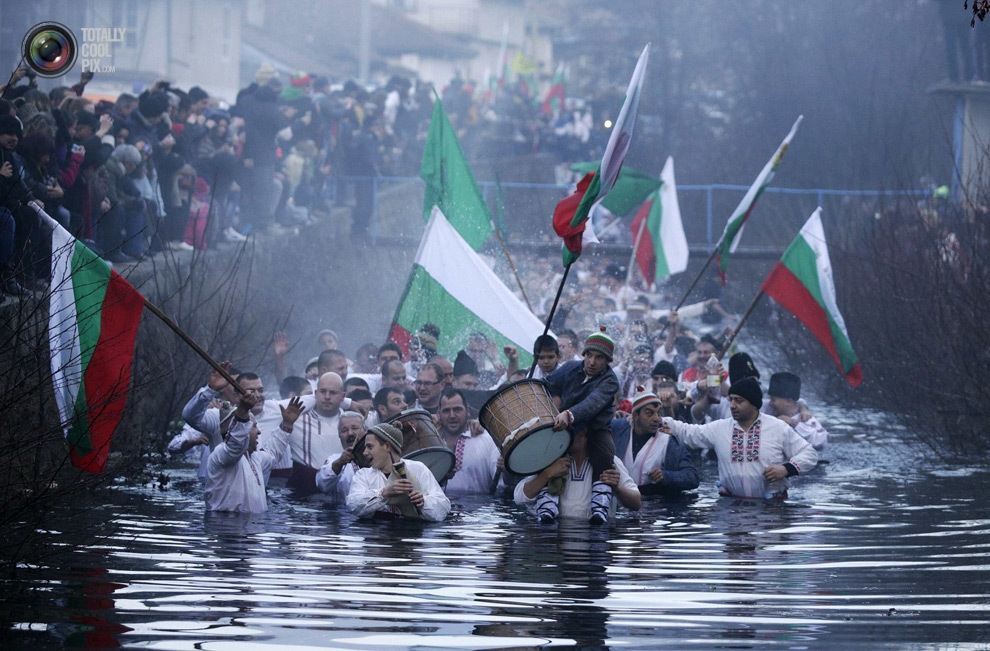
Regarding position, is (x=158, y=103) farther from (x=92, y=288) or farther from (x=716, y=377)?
(x=92, y=288)

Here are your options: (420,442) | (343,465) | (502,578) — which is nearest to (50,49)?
(343,465)

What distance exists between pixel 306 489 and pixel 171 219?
293 inches

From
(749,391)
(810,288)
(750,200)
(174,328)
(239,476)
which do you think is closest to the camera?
(174,328)

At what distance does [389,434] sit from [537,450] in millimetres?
1125

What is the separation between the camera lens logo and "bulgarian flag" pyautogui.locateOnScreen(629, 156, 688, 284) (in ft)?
46.0

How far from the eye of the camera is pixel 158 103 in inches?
883

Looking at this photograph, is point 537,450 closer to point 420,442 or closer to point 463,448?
point 420,442

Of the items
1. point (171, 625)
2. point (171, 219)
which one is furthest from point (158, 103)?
point (171, 625)

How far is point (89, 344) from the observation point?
11.7 metres

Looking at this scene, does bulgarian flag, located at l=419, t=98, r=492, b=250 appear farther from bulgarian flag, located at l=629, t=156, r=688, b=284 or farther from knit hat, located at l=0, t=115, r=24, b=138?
knit hat, located at l=0, t=115, r=24, b=138

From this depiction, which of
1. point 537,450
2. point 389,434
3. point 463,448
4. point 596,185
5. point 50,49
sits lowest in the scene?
point 463,448

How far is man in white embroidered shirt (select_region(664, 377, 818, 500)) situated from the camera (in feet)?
52.0

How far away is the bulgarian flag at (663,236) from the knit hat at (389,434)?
46.4 feet

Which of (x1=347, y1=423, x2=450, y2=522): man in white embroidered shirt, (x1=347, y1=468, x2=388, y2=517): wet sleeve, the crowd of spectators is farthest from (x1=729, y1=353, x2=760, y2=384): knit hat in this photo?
the crowd of spectators
